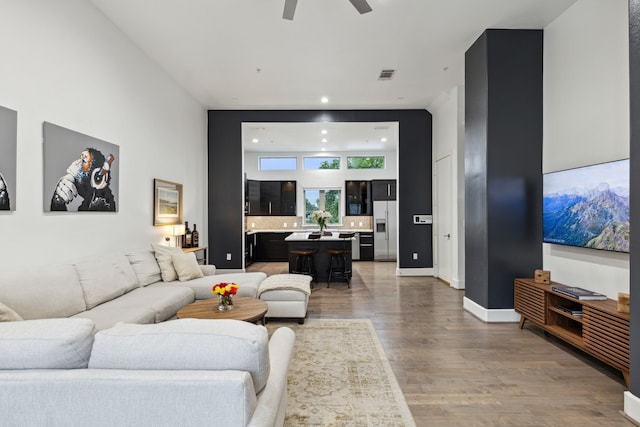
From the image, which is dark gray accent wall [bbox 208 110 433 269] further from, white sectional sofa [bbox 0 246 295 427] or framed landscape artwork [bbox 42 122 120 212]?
white sectional sofa [bbox 0 246 295 427]

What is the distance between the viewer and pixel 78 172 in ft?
10.8

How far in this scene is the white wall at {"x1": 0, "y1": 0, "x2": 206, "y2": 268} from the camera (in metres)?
2.67

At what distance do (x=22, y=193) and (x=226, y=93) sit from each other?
153 inches

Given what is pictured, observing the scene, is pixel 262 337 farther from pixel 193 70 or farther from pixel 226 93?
pixel 226 93

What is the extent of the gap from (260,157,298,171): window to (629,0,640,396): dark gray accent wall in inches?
333

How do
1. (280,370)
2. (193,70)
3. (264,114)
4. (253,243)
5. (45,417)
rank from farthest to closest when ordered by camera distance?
(253,243) → (264,114) → (193,70) → (280,370) → (45,417)

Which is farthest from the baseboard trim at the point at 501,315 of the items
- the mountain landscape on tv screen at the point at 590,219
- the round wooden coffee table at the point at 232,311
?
the round wooden coffee table at the point at 232,311

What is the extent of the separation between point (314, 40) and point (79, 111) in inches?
104

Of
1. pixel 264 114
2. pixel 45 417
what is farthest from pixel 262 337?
pixel 264 114

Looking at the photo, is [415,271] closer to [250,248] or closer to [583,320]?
[250,248]

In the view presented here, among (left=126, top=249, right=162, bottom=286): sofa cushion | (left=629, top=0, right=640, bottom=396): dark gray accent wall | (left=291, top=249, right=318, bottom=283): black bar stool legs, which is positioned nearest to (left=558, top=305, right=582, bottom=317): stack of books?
(left=629, top=0, right=640, bottom=396): dark gray accent wall

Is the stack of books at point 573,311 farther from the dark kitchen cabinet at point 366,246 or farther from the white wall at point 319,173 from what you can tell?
the white wall at point 319,173

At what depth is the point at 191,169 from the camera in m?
6.21

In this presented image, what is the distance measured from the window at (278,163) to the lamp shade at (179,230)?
4870 millimetres
